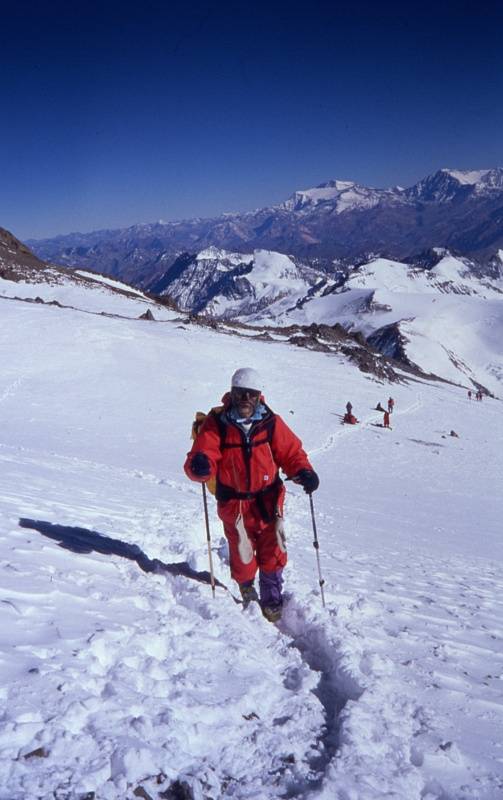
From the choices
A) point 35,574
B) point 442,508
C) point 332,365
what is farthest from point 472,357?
point 35,574

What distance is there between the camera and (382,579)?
7074 mm

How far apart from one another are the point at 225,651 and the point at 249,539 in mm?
1515

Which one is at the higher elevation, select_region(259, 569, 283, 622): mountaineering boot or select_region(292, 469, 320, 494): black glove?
select_region(292, 469, 320, 494): black glove

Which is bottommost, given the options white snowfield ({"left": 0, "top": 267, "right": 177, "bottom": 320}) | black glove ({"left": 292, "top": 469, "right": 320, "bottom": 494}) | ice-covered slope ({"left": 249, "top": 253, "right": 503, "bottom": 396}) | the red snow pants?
the red snow pants

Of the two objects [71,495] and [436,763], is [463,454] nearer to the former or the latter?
[71,495]

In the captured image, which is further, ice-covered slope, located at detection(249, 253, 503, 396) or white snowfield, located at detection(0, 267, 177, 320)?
ice-covered slope, located at detection(249, 253, 503, 396)

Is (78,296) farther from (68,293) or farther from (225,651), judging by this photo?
(225,651)

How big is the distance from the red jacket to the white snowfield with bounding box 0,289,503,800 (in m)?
1.26

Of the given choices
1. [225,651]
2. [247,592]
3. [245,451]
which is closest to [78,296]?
[245,451]

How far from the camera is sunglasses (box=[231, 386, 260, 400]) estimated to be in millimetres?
5352

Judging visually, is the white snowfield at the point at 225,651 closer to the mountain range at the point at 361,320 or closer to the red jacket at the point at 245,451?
the red jacket at the point at 245,451

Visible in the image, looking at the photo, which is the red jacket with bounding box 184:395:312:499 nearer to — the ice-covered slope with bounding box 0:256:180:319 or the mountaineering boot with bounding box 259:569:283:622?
the mountaineering boot with bounding box 259:569:283:622

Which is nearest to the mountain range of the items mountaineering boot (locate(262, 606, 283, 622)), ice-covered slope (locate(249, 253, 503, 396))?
ice-covered slope (locate(249, 253, 503, 396))

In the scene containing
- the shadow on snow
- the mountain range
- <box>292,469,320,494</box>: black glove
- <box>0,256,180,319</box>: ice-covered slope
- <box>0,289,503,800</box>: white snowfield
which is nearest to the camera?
<box>0,289,503,800</box>: white snowfield
